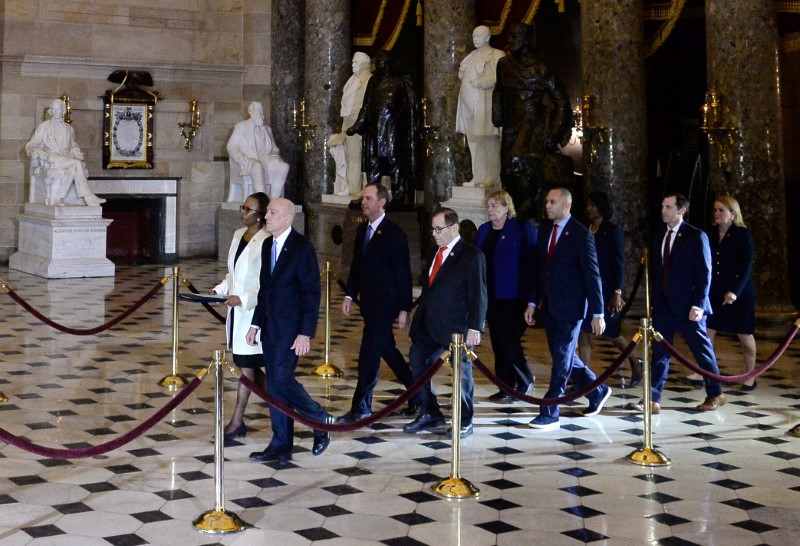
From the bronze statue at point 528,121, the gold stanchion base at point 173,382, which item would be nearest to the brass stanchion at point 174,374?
the gold stanchion base at point 173,382

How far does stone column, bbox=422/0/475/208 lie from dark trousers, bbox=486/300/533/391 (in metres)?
6.50

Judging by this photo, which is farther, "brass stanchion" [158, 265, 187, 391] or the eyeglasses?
"brass stanchion" [158, 265, 187, 391]

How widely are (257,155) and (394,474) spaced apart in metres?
12.4

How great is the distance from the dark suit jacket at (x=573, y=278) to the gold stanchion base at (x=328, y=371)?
248cm

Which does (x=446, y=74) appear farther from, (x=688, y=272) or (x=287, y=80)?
(x=688, y=272)

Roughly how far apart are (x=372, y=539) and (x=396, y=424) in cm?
249

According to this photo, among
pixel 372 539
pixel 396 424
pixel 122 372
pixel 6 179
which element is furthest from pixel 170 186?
pixel 372 539

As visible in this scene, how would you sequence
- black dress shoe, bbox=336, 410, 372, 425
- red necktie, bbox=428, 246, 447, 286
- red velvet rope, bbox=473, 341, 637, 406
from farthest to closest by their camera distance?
black dress shoe, bbox=336, 410, 372, 425, red necktie, bbox=428, 246, 447, 286, red velvet rope, bbox=473, 341, 637, 406

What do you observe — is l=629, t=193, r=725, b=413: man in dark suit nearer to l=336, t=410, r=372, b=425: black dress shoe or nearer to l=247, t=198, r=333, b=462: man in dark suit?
l=336, t=410, r=372, b=425: black dress shoe

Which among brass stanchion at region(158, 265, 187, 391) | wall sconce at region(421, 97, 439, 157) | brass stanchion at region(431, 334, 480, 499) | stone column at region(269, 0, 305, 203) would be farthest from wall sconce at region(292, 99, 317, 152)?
brass stanchion at region(431, 334, 480, 499)

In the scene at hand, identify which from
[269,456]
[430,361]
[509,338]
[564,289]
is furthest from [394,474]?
[509,338]

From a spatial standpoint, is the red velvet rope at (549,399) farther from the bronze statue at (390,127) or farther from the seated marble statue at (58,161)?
the seated marble statue at (58,161)

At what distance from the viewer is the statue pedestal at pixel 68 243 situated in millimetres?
17016

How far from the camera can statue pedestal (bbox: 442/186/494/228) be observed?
14.0 metres
